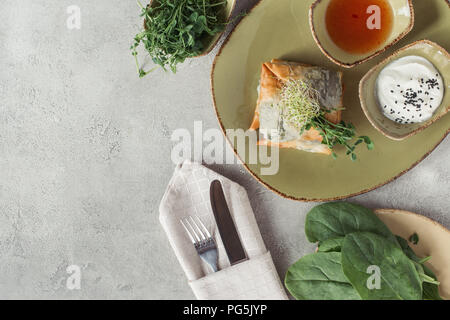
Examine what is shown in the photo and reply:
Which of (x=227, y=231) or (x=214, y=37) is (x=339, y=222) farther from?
(x=214, y=37)

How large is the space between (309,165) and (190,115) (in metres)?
0.54

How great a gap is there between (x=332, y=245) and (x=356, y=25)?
33.2 inches

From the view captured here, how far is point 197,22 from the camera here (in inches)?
58.4

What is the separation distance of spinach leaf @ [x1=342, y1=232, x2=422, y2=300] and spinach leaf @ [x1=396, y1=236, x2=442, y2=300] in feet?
0.42

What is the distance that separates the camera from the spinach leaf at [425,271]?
57.8 inches

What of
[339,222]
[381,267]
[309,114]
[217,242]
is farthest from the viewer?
[217,242]

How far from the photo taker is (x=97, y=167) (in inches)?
70.2

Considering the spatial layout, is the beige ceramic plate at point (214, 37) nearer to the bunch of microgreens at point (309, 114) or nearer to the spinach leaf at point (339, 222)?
the bunch of microgreens at point (309, 114)

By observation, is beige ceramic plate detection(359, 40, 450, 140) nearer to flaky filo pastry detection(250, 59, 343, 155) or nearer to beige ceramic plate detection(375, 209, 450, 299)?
flaky filo pastry detection(250, 59, 343, 155)

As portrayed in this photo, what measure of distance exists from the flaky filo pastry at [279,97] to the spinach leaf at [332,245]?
334 mm

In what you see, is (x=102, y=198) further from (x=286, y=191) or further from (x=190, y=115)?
(x=286, y=191)

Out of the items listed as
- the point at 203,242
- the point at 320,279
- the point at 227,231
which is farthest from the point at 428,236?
the point at 203,242

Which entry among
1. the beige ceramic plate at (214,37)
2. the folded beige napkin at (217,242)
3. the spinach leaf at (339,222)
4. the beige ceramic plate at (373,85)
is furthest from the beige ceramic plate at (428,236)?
the beige ceramic plate at (214,37)

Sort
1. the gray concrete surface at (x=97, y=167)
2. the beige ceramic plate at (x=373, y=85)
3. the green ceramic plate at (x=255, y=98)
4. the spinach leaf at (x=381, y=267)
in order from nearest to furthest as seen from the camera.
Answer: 1. the spinach leaf at (x=381, y=267)
2. the beige ceramic plate at (x=373, y=85)
3. the green ceramic plate at (x=255, y=98)
4. the gray concrete surface at (x=97, y=167)
